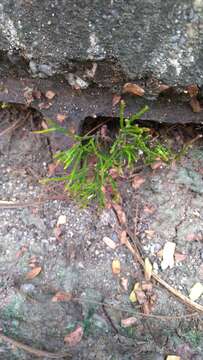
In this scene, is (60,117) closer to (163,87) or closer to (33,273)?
(163,87)

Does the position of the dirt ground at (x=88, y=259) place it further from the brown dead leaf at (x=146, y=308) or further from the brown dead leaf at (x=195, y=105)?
the brown dead leaf at (x=195, y=105)

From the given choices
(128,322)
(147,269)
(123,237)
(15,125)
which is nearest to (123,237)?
(123,237)

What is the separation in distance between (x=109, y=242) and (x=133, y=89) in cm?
42

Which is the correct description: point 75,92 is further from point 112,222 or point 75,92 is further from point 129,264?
point 129,264

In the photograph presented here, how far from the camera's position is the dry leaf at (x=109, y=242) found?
4.25 ft

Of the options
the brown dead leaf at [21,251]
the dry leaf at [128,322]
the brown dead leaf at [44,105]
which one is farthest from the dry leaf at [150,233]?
the brown dead leaf at [44,105]

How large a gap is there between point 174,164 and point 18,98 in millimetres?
483

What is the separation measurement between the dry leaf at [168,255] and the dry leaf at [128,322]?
6.3 inches

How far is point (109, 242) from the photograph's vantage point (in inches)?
51.2

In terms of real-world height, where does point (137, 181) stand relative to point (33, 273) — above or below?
above

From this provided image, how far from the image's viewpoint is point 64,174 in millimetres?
1366

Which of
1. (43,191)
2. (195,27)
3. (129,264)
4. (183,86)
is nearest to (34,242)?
(43,191)

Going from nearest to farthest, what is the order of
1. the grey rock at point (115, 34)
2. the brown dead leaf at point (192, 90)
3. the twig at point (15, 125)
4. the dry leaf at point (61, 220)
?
the grey rock at point (115, 34)
the brown dead leaf at point (192, 90)
the dry leaf at point (61, 220)
the twig at point (15, 125)

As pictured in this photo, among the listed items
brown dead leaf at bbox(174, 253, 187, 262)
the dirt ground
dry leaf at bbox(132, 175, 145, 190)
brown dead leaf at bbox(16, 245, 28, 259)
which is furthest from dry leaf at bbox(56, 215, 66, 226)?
brown dead leaf at bbox(174, 253, 187, 262)
